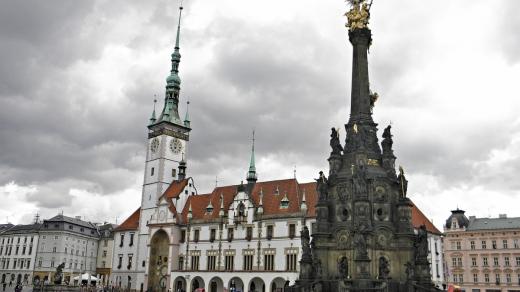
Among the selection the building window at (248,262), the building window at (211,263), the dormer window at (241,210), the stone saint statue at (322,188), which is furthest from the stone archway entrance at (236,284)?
the stone saint statue at (322,188)

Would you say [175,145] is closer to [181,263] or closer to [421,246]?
[181,263]

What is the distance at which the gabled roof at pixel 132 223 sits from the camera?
221ft

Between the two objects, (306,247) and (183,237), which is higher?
(183,237)

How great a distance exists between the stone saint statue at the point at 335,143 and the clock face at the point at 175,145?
4135 centimetres

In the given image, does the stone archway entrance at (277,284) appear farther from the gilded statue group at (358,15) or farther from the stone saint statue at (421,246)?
the gilded statue group at (358,15)

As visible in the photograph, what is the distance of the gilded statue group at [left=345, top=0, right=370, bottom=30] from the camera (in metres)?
32.7

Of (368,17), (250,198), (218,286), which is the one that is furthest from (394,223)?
(218,286)

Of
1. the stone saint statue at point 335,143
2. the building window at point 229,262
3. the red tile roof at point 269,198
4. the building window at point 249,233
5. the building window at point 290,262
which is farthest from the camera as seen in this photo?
the building window at point 229,262

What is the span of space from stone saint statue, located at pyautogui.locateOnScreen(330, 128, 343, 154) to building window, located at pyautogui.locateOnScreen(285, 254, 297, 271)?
21375 mm

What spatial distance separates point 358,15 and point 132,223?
47.2m

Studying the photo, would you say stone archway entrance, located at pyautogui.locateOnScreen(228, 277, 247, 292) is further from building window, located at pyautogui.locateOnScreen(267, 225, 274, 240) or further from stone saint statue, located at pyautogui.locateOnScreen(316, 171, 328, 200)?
stone saint statue, located at pyautogui.locateOnScreen(316, 171, 328, 200)

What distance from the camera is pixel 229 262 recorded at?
54.9m

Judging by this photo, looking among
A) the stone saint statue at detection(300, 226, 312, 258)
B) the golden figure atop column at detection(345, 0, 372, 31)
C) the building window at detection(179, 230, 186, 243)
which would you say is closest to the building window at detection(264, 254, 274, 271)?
the building window at detection(179, 230, 186, 243)

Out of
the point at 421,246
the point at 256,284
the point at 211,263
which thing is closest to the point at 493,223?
the point at 256,284
